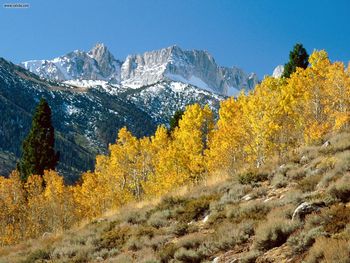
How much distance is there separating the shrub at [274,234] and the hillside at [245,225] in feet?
0.08

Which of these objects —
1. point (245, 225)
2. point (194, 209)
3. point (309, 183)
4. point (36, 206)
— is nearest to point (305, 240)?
point (245, 225)

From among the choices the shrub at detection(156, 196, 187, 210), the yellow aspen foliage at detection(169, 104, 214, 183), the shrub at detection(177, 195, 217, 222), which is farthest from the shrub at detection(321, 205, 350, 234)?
the yellow aspen foliage at detection(169, 104, 214, 183)

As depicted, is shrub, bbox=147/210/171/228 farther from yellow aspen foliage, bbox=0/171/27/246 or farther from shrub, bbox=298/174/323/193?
yellow aspen foliage, bbox=0/171/27/246

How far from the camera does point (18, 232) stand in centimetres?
5303

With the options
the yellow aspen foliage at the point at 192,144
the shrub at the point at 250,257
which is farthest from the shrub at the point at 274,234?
the yellow aspen foliage at the point at 192,144

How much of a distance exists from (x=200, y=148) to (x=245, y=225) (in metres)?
27.3

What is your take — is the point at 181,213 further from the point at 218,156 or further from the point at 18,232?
the point at 18,232

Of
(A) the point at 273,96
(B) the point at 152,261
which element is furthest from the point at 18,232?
(B) the point at 152,261

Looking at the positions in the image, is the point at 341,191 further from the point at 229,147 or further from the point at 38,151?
the point at 38,151

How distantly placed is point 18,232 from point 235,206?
149 ft

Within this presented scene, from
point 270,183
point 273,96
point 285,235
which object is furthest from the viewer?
point 273,96

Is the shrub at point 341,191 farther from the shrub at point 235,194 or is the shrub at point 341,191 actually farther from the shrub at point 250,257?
the shrub at point 235,194

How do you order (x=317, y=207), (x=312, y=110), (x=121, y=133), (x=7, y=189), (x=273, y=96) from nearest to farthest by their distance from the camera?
1. (x=317, y=207)
2. (x=273, y=96)
3. (x=312, y=110)
4. (x=121, y=133)
5. (x=7, y=189)

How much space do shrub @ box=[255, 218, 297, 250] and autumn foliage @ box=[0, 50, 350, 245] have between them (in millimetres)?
9790
